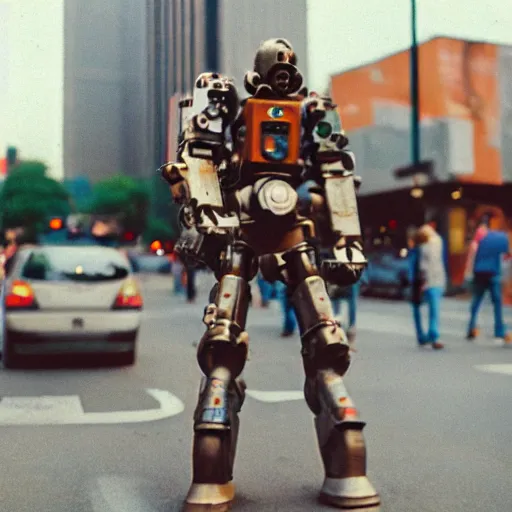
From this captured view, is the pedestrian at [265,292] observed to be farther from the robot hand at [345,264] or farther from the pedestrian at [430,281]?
the robot hand at [345,264]

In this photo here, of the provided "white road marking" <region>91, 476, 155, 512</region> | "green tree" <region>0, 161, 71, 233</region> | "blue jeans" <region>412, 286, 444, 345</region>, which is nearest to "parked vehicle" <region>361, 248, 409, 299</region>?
"blue jeans" <region>412, 286, 444, 345</region>

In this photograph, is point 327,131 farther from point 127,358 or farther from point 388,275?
point 388,275

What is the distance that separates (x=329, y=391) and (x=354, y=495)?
1.66 feet

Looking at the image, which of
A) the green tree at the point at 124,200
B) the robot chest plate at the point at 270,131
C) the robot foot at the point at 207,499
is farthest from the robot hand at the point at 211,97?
the green tree at the point at 124,200

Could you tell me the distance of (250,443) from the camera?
523 cm

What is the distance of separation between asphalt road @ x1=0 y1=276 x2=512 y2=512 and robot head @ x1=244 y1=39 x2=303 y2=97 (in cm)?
210

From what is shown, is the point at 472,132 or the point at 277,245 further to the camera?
the point at 472,132

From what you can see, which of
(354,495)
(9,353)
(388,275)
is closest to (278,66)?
(354,495)

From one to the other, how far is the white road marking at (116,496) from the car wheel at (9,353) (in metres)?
4.81

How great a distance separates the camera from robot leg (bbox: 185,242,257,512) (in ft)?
12.0

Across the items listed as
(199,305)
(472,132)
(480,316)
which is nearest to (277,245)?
(480,316)

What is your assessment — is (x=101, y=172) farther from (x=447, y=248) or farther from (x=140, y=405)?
(x=140, y=405)

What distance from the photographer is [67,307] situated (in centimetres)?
891

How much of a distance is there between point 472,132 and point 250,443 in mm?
19784
